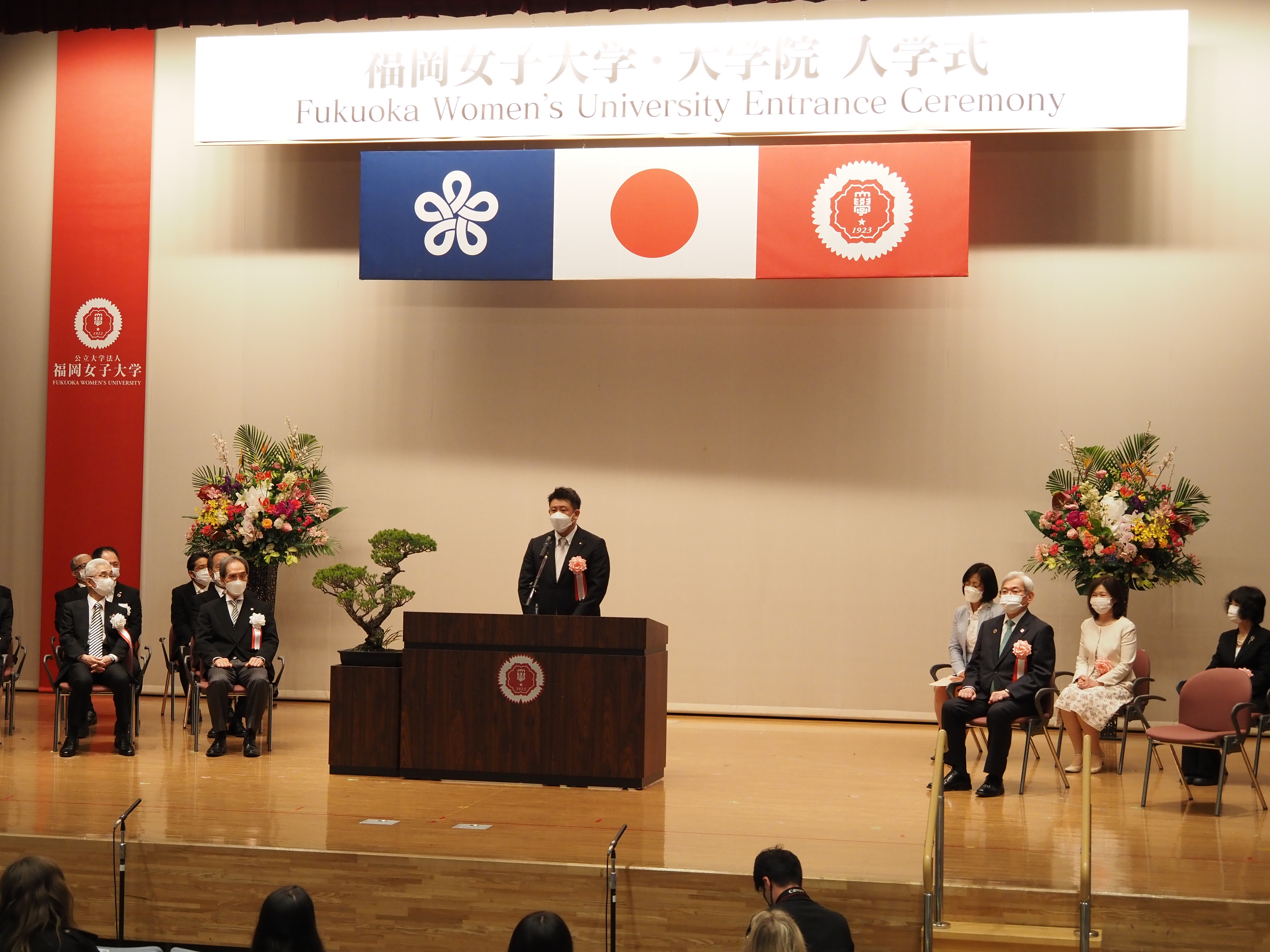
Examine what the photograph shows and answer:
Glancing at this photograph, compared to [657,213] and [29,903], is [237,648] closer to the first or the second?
[657,213]

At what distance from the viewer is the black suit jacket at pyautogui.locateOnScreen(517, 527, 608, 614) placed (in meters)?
6.95

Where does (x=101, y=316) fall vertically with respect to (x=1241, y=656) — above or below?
above

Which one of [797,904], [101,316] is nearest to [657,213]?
[101,316]

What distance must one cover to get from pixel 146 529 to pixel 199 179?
2.59 m

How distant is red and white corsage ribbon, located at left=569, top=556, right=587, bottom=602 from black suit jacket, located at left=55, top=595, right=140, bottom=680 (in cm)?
264

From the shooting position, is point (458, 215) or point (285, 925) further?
point (458, 215)

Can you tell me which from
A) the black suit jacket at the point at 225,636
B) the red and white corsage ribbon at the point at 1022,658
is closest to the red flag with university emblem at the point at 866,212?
the red and white corsage ribbon at the point at 1022,658

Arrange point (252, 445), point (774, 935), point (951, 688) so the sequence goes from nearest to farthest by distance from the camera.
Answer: point (774, 935), point (951, 688), point (252, 445)

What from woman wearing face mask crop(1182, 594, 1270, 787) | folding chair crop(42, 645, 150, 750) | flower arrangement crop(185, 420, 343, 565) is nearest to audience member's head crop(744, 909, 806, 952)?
woman wearing face mask crop(1182, 594, 1270, 787)

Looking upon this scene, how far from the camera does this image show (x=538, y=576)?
6945 mm

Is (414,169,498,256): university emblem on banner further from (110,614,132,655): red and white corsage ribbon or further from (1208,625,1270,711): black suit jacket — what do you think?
(1208,625,1270,711): black suit jacket

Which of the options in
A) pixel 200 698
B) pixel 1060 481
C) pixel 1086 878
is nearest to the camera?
pixel 1086 878

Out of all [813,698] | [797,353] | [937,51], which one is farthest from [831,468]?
[937,51]

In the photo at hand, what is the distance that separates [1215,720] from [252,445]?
6483mm
